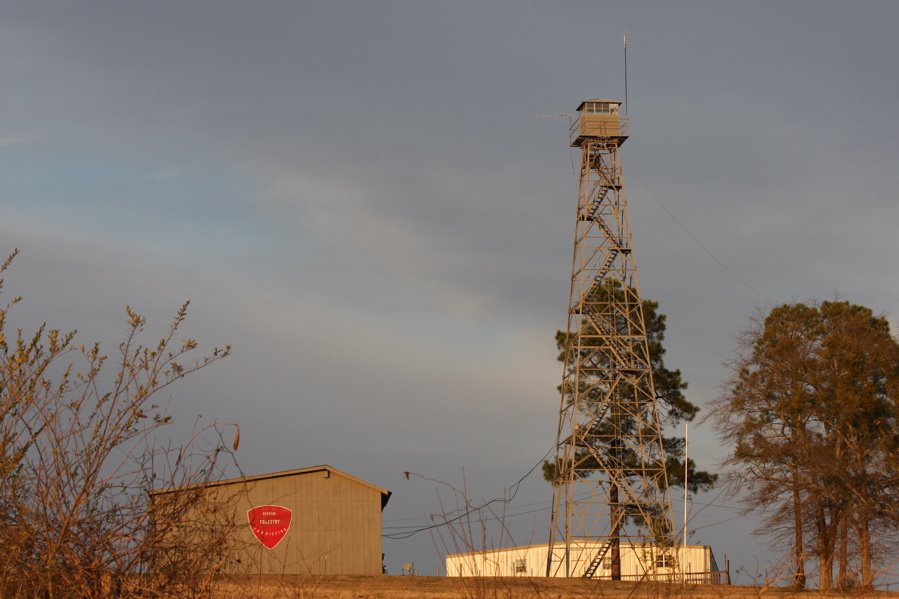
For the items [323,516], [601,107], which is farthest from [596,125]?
[323,516]

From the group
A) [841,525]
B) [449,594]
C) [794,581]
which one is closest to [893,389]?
[841,525]

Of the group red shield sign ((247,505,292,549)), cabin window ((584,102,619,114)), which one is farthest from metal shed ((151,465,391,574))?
cabin window ((584,102,619,114))

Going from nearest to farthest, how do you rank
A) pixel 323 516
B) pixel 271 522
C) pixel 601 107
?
1. pixel 271 522
2. pixel 323 516
3. pixel 601 107

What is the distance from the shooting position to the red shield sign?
117 ft

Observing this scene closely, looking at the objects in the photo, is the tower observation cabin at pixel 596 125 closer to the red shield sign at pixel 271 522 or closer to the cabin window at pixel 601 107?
the cabin window at pixel 601 107

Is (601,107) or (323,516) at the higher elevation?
(601,107)

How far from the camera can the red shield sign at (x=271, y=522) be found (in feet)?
117

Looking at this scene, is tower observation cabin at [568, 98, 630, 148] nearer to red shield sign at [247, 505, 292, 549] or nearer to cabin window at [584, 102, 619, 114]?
cabin window at [584, 102, 619, 114]

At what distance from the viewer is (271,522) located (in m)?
35.8

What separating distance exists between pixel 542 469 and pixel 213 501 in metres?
40.3

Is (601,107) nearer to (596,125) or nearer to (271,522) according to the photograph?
(596,125)

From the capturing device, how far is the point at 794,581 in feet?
24.5

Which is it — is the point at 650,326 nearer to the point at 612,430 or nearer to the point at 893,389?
the point at 612,430

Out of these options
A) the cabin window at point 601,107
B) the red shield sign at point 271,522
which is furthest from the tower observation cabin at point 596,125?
the red shield sign at point 271,522
